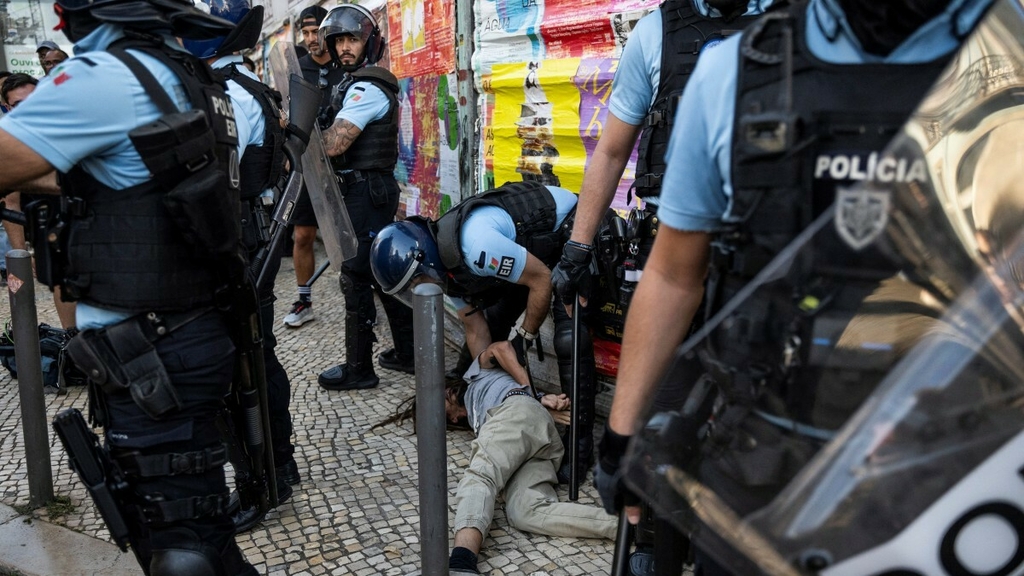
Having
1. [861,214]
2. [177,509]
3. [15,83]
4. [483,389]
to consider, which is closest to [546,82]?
[483,389]

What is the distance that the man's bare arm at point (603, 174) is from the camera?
2703mm

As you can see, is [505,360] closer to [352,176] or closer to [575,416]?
[575,416]

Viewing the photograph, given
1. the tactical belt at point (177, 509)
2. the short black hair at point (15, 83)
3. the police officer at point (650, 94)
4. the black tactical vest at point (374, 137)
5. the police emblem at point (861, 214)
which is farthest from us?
the short black hair at point (15, 83)

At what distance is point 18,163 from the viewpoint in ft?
5.82

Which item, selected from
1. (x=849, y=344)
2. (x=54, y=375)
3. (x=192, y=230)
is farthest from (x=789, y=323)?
(x=54, y=375)

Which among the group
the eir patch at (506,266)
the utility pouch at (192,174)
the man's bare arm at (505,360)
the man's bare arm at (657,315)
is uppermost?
the utility pouch at (192,174)

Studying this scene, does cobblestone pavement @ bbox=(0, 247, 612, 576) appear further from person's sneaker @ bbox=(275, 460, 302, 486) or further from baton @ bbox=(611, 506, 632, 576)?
baton @ bbox=(611, 506, 632, 576)

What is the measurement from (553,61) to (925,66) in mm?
3189

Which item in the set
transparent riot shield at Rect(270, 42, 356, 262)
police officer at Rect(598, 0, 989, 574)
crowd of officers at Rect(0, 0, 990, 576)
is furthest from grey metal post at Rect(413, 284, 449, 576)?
transparent riot shield at Rect(270, 42, 356, 262)

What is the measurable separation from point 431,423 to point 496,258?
117 centimetres

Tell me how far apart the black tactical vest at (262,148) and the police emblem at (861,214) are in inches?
95.3

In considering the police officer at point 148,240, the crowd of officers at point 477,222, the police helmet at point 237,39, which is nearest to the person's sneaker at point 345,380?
the crowd of officers at point 477,222

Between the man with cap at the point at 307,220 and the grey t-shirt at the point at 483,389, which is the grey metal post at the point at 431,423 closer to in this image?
the grey t-shirt at the point at 483,389

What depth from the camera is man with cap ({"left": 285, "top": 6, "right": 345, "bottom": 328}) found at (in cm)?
520
